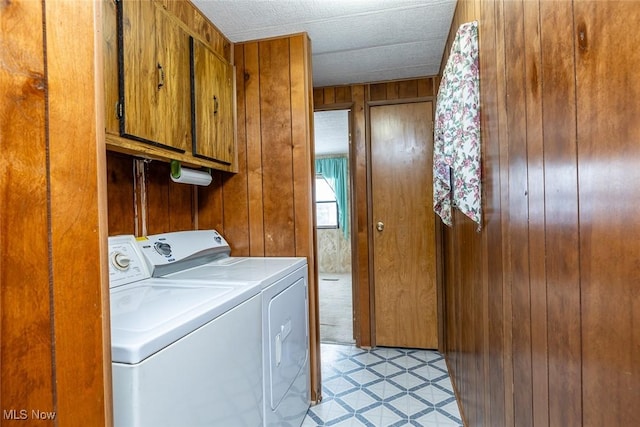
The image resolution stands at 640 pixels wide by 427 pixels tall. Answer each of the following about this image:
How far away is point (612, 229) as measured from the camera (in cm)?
53

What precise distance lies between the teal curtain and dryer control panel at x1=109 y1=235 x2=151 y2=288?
4.69 m

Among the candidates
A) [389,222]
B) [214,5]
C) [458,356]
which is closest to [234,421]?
[458,356]

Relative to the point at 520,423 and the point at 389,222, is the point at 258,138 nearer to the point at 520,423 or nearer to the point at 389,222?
the point at 389,222

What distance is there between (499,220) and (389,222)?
175cm

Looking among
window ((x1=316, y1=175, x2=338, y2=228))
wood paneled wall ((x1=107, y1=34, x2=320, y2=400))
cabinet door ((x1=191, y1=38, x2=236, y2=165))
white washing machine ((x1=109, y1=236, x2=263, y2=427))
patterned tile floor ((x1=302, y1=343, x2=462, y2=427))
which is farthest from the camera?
window ((x1=316, y1=175, x2=338, y2=228))

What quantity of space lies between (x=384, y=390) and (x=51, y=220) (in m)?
2.19

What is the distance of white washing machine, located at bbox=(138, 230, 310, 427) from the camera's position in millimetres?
1362

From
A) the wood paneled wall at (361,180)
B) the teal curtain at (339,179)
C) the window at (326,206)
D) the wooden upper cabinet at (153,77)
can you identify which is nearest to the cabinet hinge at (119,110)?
the wooden upper cabinet at (153,77)

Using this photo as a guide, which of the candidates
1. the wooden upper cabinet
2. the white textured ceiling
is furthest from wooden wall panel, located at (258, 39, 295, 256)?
the wooden upper cabinet

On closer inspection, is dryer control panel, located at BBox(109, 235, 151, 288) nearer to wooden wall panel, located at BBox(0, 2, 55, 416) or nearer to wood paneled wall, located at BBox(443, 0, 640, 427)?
wooden wall panel, located at BBox(0, 2, 55, 416)

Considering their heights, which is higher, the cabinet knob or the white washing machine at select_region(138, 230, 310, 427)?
the cabinet knob

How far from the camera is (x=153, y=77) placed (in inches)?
52.5

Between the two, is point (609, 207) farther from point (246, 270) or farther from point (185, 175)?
point (185, 175)

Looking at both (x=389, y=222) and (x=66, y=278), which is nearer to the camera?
(x=66, y=278)
